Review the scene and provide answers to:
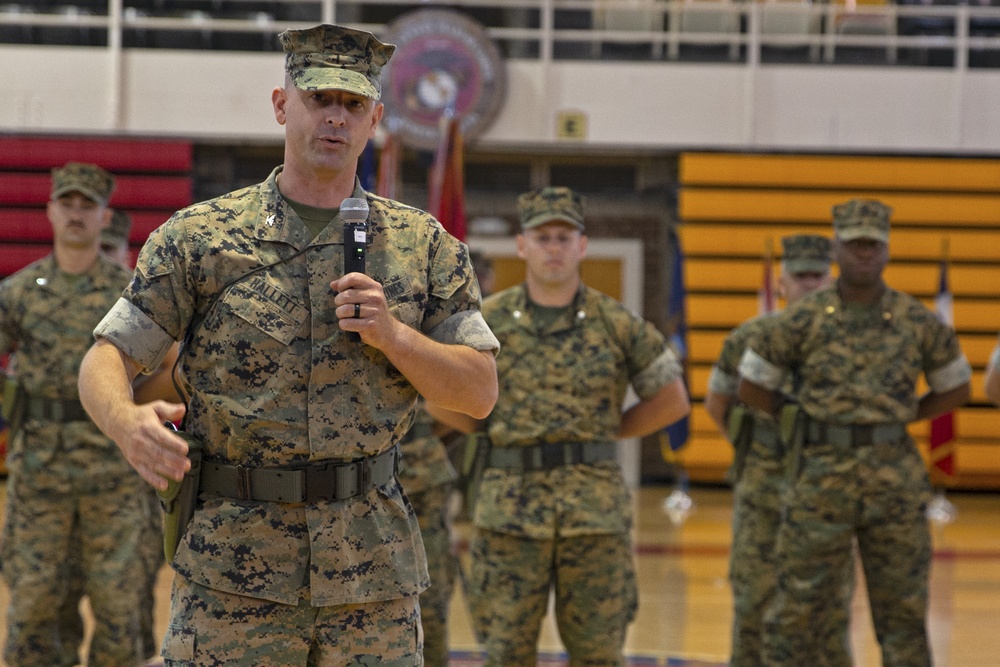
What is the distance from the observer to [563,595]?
394 centimetres

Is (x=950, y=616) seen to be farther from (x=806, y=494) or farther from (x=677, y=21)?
(x=677, y=21)

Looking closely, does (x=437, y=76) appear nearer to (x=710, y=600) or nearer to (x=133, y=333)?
(x=710, y=600)

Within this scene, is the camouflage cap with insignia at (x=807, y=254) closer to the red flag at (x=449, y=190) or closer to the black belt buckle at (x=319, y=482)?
the red flag at (x=449, y=190)

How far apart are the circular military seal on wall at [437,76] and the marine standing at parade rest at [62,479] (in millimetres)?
6156

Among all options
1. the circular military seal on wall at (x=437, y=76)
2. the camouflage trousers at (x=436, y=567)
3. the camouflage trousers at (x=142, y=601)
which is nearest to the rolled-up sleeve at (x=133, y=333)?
the camouflage trousers at (x=436, y=567)

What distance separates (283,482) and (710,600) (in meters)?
4.91

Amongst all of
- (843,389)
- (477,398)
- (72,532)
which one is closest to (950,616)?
(843,389)

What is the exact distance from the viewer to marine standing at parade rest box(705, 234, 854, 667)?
4.94 meters

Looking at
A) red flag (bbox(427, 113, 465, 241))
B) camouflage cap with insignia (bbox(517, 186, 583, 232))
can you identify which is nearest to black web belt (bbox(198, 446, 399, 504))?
camouflage cap with insignia (bbox(517, 186, 583, 232))

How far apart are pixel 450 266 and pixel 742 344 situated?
2997 mm

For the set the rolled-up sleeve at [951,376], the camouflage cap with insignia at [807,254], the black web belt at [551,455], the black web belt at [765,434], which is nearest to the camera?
the black web belt at [551,455]

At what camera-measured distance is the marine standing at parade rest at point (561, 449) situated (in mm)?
3910

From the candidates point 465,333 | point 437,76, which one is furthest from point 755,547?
point 437,76

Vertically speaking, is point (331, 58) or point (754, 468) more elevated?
point (331, 58)
